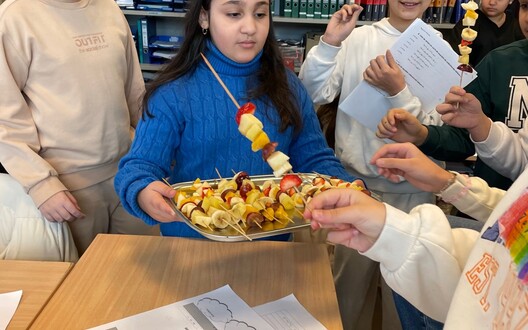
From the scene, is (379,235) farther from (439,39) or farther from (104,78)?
(104,78)

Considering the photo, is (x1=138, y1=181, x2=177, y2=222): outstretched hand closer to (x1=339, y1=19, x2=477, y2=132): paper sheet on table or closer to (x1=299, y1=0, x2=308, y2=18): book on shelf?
(x1=339, y1=19, x2=477, y2=132): paper sheet on table

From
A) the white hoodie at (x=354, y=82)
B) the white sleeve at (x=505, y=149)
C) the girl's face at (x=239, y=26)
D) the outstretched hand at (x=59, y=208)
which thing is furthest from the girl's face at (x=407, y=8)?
the outstretched hand at (x=59, y=208)

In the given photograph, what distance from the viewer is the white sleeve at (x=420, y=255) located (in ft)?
3.12

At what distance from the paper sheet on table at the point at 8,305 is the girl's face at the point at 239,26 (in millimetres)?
902

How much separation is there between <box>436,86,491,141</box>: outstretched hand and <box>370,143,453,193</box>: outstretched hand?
32 centimetres

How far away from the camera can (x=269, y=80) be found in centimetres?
159

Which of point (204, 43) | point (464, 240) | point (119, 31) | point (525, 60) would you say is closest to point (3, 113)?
point (119, 31)

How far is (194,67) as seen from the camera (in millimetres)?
1559

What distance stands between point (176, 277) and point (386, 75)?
3.44 ft

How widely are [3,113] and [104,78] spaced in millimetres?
390

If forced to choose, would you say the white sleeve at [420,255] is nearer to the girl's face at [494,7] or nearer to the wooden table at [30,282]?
the wooden table at [30,282]

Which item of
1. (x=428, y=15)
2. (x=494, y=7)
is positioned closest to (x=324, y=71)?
(x=494, y=7)

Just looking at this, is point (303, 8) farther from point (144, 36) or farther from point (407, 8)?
point (407, 8)

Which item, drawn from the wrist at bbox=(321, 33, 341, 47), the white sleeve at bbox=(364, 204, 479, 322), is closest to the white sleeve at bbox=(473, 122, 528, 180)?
the wrist at bbox=(321, 33, 341, 47)
